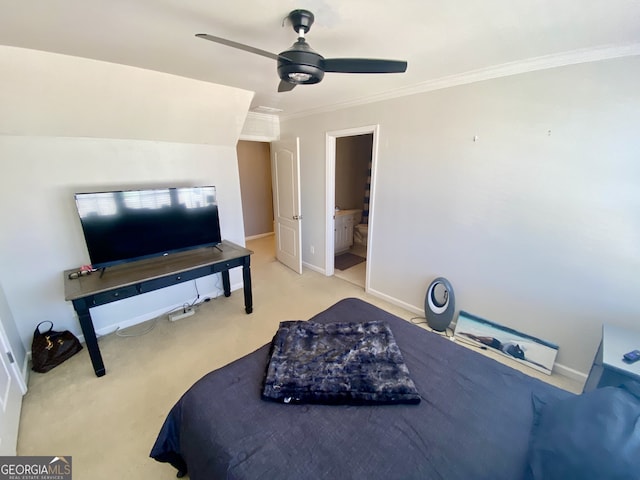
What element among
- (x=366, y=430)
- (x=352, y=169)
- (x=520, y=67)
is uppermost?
(x=520, y=67)

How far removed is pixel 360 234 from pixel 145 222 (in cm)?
370

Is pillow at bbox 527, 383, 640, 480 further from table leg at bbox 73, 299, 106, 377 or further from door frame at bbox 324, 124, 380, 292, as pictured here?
table leg at bbox 73, 299, 106, 377

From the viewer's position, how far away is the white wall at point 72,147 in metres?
1.93

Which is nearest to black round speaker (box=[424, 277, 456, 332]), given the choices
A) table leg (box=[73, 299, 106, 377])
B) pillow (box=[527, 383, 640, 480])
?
pillow (box=[527, 383, 640, 480])

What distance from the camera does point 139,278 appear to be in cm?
221

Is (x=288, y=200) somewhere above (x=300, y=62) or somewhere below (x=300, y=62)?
below

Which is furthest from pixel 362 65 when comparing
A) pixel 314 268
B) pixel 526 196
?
pixel 314 268

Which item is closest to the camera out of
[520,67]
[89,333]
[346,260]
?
[520,67]

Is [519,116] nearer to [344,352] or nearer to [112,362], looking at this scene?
[344,352]

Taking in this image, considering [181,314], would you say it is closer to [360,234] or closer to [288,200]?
[288,200]

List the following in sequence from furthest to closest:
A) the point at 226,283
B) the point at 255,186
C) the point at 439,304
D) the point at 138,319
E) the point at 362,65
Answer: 1. the point at 255,186
2. the point at 226,283
3. the point at 138,319
4. the point at 439,304
5. the point at 362,65

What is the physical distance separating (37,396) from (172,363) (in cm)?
89

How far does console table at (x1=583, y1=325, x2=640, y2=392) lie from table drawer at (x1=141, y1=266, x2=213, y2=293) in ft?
10.0

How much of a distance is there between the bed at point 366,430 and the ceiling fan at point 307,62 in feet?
5.21
